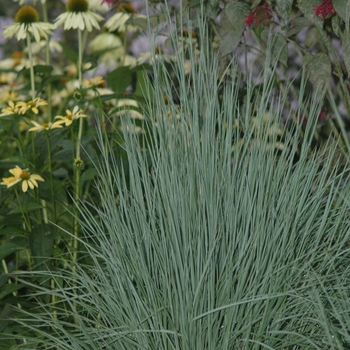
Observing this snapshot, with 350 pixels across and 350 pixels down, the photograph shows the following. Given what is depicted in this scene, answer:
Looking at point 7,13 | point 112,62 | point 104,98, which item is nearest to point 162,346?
point 104,98

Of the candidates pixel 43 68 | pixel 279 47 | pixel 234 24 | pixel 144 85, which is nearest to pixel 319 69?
pixel 279 47

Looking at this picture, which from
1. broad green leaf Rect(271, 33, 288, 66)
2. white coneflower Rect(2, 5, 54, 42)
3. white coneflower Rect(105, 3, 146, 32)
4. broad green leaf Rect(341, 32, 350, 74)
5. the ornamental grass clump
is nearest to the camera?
the ornamental grass clump

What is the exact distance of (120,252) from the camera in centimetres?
134

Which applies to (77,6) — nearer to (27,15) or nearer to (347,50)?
(27,15)

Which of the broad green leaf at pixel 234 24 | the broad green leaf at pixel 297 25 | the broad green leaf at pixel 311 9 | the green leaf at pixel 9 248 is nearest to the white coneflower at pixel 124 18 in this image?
the broad green leaf at pixel 234 24

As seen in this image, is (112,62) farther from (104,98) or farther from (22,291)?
(22,291)

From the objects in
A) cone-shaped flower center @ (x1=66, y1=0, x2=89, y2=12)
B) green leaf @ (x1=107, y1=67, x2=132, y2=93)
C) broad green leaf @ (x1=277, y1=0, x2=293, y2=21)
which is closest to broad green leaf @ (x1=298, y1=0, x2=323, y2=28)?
broad green leaf @ (x1=277, y1=0, x2=293, y2=21)

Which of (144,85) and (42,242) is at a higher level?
(144,85)

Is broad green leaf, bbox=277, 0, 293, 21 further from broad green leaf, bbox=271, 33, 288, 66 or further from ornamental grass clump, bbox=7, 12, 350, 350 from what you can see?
ornamental grass clump, bbox=7, 12, 350, 350

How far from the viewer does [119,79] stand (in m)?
2.23

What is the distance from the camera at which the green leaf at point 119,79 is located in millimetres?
2215

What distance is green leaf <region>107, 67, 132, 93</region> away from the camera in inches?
87.2

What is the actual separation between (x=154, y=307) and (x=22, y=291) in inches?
42.3

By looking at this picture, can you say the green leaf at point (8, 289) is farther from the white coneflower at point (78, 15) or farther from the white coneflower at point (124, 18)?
the white coneflower at point (124, 18)
